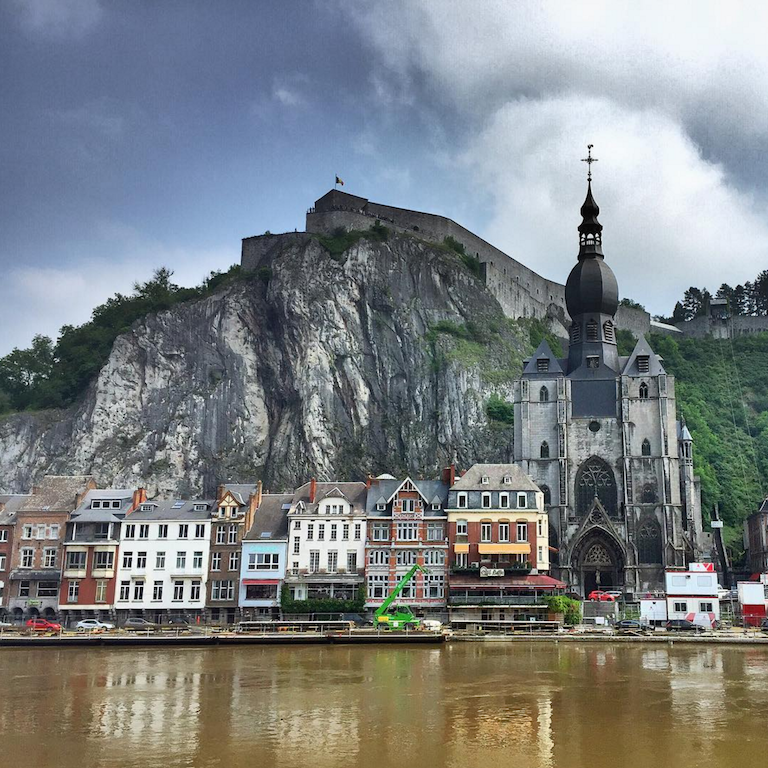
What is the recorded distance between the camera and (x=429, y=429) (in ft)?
288

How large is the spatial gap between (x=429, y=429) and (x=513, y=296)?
106ft

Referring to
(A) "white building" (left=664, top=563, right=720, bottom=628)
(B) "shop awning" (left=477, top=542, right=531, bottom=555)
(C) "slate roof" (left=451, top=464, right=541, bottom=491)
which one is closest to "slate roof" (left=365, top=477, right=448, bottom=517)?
(C) "slate roof" (left=451, top=464, right=541, bottom=491)

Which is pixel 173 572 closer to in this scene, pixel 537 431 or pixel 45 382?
pixel 537 431

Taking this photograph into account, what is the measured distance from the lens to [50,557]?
62.3 meters

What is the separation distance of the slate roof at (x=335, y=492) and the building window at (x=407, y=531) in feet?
9.84

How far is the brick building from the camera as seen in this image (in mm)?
61062

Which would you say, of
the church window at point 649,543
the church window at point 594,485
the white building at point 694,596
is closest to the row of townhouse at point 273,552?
the white building at point 694,596

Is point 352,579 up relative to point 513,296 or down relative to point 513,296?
down

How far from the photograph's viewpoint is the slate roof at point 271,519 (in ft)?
205

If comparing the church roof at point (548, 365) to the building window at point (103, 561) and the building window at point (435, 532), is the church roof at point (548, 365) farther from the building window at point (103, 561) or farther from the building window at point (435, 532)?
the building window at point (103, 561)

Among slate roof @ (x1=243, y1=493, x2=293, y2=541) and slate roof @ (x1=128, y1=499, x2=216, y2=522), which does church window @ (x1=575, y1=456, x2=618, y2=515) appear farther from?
slate roof @ (x1=128, y1=499, x2=216, y2=522)

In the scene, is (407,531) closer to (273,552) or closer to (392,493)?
(392,493)

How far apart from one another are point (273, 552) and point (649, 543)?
30.1 meters

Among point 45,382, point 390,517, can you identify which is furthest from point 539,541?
point 45,382
